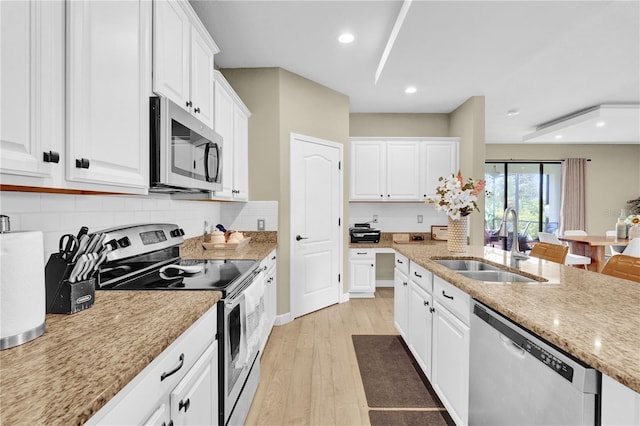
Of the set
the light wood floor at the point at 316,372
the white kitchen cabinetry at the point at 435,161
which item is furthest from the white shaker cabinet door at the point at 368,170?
the light wood floor at the point at 316,372

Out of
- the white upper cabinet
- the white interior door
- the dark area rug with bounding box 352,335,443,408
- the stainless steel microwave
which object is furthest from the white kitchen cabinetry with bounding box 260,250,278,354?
the white upper cabinet

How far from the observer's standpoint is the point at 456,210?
2.61m

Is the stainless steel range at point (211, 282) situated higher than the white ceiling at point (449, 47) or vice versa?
the white ceiling at point (449, 47)

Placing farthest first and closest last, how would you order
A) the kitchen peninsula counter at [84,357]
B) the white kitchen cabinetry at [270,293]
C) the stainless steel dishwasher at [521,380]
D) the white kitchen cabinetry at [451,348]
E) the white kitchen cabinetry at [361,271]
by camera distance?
1. the white kitchen cabinetry at [361,271]
2. the white kitchen cabinetry at [270,293]
3. the white kitchen cabinetry at [451,348]
4. the stainless steel dishwasher at [521,380]
5. the kitchen peninsula counter at [84,357]

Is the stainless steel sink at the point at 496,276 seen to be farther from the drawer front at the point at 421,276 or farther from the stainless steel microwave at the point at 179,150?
the stainless steel microwave at the point at 179,150

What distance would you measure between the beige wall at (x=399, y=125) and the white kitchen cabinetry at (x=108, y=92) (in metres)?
3.99

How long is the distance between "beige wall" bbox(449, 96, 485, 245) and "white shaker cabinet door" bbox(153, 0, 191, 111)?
3.64 metres

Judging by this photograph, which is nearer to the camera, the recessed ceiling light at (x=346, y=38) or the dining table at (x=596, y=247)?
the recessed ceiling light at (x=346, y=38)

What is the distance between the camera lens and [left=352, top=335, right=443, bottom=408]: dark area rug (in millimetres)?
2145

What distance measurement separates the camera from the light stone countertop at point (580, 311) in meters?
0.83

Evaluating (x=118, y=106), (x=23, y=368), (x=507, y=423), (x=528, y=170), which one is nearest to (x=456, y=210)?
(x=507, y=423)

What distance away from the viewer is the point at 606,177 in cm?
726

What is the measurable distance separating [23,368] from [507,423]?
5.07 feet

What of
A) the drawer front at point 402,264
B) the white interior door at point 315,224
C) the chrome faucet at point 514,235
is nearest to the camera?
the chrome faucet at point 514,235
